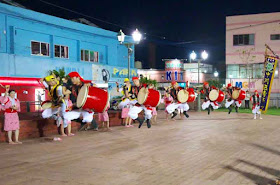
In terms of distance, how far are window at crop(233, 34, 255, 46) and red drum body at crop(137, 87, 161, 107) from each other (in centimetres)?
2081

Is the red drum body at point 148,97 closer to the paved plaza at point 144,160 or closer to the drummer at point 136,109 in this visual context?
the drummer at point 136,109

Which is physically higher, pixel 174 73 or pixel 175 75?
pixel 174 73

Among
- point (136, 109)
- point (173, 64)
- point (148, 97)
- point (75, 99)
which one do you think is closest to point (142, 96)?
point (148, 97)

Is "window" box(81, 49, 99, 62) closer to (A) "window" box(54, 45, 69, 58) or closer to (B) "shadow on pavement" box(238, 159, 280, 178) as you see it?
(A) "window" box(54, 45, 69, 58)

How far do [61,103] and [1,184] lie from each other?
408cm

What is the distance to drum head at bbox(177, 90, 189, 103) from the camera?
1353 centimetres

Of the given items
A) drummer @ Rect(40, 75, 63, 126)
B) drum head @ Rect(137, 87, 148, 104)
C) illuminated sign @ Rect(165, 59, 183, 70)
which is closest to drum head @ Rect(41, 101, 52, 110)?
drummer @ Rect(40, 75, 63, 126)

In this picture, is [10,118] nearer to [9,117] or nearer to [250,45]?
[9,117]

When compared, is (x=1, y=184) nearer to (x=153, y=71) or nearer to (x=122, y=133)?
(x=122, y=133)

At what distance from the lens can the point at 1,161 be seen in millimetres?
6750

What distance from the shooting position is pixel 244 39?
95.8 feet

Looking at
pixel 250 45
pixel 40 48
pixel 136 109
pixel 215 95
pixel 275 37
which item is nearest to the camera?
pixel 136 109

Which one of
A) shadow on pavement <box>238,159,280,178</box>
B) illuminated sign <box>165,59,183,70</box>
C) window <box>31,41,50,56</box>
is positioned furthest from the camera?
illuminated sign <box>165,59,183,70</box>

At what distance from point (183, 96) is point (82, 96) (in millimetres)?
6459
